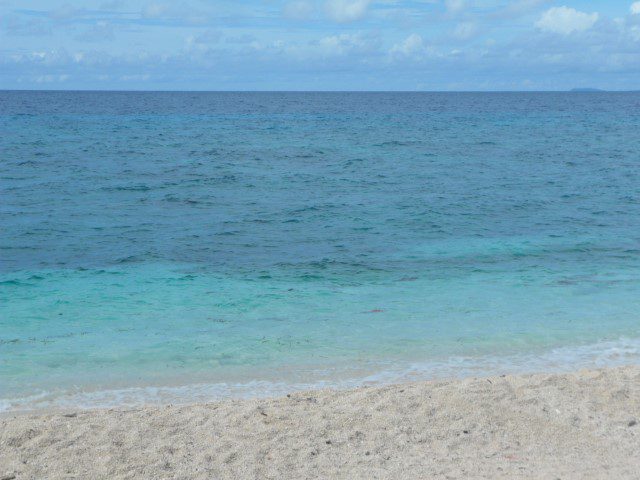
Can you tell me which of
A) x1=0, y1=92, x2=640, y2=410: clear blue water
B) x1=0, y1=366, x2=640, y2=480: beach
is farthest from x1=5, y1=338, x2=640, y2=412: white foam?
x1=0, y1=366, x2=640, y2=480: beach

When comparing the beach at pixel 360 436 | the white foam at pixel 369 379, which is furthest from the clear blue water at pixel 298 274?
the beach at pixel 360 436

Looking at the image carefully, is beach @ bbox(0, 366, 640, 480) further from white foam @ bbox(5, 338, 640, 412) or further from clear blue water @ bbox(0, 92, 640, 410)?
clear blue water @ bbox(0, 92, 640, 410)

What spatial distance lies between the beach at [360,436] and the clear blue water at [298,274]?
986 millimetres

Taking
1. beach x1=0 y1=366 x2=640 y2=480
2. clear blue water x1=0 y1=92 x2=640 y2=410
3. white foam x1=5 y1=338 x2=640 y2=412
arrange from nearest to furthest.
A: beach x1=0 y1=366 x2=640 y2=480 → white foam x1=5 y1=338 x2=640 y2=412 → clear blue water x1=0 y1=92 x2=640 y2=410

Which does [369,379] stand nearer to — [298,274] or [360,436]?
[360,436]

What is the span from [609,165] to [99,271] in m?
26.1

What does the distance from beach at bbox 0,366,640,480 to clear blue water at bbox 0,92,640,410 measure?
38.8 inches

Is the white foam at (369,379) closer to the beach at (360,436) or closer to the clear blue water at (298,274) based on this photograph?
the clear blue water at (298,274)

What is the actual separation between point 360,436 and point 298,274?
7.35m

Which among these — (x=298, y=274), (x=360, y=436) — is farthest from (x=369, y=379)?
(x=298, y=274)

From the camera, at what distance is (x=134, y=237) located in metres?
17.5

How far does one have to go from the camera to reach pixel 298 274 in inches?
560

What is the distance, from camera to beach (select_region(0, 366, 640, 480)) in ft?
20.9

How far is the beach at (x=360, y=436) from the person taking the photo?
251 inches
